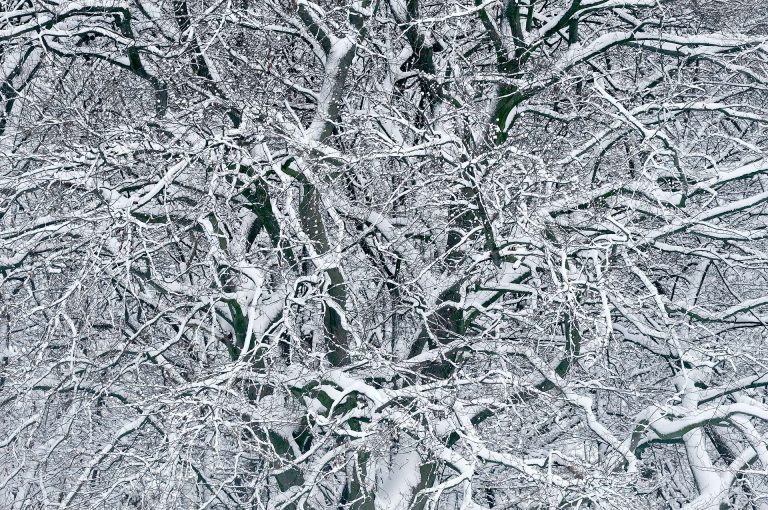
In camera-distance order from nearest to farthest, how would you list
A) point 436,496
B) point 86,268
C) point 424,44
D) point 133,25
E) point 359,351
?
point 436,496
point 86,268
point 359,351
point 424,44
point 133,25

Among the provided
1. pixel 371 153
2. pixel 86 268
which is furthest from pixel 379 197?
pixel 86 268

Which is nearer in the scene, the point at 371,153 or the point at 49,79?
the point at 371,153

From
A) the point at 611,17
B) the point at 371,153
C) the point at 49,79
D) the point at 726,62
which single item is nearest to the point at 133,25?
the point at 49,79

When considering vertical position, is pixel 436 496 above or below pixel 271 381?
below

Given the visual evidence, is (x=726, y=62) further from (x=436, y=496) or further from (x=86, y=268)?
(x=86, y=268)

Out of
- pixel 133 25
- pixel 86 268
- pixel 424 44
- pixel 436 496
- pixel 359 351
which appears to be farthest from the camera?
pixel 133 25

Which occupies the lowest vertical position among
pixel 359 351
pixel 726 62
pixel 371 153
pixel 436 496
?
pixel 436 496
